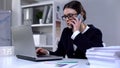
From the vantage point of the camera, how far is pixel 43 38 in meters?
3.24

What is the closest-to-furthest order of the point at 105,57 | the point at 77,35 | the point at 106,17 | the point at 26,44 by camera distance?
1. the point at 105,57
2. the point at 26,44
3. the point at 77,35
4. the point at 106,17

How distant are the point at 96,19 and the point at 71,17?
1.56 m

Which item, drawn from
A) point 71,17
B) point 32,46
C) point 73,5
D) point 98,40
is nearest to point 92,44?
point 98,40

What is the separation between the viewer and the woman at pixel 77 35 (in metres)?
1.79

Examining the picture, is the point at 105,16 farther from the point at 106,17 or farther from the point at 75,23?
the point at 75,23

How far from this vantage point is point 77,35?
5.75ft

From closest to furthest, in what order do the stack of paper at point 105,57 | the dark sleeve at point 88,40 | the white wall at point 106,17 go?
1. the stack of paper at point 105,57
2. the dark sleeve at point 88,40
3. the white wall at point 106,17

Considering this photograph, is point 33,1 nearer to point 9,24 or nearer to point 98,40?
point 9,24

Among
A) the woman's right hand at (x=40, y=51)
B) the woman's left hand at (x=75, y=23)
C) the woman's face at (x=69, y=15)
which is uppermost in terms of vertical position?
the woman's face at (x=69, y=15)

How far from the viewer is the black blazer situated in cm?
178

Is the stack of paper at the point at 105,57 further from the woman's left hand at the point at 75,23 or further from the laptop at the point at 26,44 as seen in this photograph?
the woman's left hand at the point at 75,23

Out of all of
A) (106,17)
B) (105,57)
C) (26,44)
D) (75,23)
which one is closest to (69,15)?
(75,23)

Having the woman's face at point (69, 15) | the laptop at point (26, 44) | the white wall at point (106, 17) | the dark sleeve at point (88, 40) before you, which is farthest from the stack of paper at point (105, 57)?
the white wall at point (106, 17)

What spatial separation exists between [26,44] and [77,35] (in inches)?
19.9
